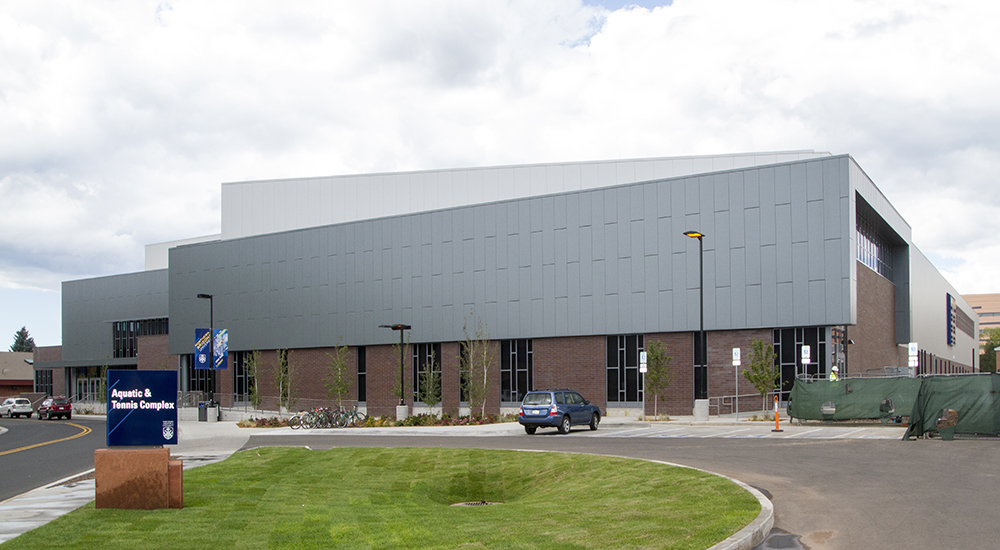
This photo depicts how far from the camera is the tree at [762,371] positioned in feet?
119

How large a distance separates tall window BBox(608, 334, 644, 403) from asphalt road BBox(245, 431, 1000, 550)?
58.8 feet

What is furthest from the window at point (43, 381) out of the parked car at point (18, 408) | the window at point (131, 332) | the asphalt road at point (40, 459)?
the asphalt road at point (40, 459)

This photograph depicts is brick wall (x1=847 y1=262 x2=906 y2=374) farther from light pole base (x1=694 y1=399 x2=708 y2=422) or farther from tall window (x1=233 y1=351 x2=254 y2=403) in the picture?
tall window (x1=233 y1=351 x2=254 y2=403)

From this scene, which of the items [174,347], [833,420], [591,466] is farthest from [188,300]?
[591,466]

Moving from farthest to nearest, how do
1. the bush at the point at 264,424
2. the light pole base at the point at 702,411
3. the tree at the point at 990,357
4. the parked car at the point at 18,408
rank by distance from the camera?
the tree at the point at 990,357, the parked car at the point at 18,408, the bush at the point at 264,424, the light pole base at the point at 702,411

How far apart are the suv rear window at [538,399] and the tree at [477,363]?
15.2 meters

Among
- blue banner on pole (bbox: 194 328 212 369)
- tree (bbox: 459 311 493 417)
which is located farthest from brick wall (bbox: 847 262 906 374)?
blue banner on pole (bbox: 194 328 212 369)

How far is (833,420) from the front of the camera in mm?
30781

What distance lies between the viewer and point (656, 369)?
40.2m

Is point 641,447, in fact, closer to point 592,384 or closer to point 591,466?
point 591,466

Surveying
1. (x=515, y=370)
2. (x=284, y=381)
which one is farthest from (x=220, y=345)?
(x=515, y=370)

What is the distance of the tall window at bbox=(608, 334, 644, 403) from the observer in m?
44.3

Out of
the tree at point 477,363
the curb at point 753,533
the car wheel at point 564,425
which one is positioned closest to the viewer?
the curb at point 753,533

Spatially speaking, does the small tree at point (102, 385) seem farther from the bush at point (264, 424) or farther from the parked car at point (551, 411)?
the parked car at point (551, 411)
